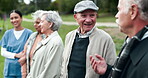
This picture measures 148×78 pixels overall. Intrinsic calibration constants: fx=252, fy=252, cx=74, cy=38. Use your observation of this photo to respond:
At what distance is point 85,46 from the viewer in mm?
2996

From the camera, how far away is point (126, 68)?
1.75 m

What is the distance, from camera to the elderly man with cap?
2904mm

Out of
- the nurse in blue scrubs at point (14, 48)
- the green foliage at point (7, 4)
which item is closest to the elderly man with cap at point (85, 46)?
the nurse in blue scrubs at point (14, 48)

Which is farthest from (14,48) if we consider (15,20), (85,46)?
(85,46)

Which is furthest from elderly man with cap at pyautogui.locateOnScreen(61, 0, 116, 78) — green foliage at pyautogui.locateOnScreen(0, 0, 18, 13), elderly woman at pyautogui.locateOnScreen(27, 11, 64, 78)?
green foliage at pyautogui.locateOnScreen(0, 0, 18, 13)

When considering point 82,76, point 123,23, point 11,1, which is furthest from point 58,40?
point 11,1

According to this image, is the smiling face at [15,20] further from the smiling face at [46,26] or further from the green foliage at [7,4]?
the green foliage at [7,4]

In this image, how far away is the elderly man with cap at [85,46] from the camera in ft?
9.53

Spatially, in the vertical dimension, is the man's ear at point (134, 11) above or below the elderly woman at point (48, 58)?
above

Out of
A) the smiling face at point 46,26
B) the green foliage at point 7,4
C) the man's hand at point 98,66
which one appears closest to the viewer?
the man's hand at point 98,66

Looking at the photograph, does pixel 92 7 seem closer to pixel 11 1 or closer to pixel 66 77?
pixel 66 77

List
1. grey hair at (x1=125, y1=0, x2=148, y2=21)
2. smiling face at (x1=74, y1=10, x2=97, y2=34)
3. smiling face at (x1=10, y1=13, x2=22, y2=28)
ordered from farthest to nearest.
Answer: smiling face at (x1=10, y1=13, x2=22, y2=28) < smiling face at (x1=74, y1=10, x2=97, y2=34) < grey hair at (x1=125, y1=0, x2=148, y2=21)

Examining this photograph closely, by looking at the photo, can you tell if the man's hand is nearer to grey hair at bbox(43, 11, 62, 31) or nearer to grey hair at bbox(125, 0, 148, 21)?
grey hair at bbox(125, 0, 148, 21)

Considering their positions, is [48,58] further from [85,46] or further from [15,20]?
[15,20]
